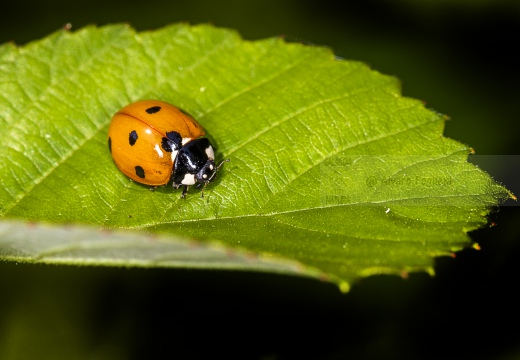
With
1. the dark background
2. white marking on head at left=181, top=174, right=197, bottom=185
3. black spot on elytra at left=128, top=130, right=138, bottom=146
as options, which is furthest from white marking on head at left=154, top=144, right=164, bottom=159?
the dark background

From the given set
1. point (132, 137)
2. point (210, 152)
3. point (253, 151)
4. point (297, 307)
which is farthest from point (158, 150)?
point (297, 307)

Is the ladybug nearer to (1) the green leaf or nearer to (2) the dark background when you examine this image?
(1) the green leaf

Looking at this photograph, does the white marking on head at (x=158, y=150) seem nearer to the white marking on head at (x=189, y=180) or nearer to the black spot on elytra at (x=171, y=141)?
the black spot on elytra at (x=171, y=141)

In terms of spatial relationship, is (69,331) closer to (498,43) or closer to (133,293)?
A: (133,293)

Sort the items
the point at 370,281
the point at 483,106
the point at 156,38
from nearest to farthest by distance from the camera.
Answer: the point at 156,38 < the point at 370,281 < the point at 483,106

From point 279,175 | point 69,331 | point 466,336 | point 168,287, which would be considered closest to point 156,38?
point 279,175

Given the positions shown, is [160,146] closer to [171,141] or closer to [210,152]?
[171,141]

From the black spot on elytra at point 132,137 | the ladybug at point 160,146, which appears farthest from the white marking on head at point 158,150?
the black spot on elytra at point 132,137
